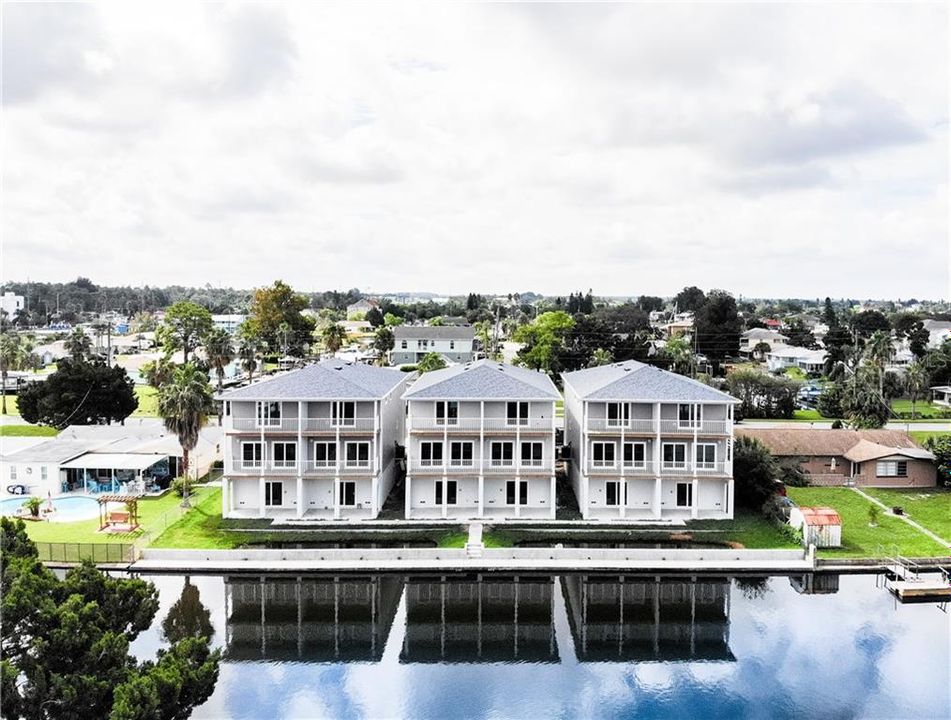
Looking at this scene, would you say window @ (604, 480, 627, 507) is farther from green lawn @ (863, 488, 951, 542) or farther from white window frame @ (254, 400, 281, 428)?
white window frame @ (254, 400, 281, 428)

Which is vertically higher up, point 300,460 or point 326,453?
point 326,453

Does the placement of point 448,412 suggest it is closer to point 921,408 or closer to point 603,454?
point 603,454

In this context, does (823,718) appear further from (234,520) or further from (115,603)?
(234,520)

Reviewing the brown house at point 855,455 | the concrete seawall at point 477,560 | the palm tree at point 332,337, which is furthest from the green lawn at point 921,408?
the palm tree at point 332,337

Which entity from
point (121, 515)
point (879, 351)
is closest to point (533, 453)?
point (121, 515)

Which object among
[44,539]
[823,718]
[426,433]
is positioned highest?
[426,433]

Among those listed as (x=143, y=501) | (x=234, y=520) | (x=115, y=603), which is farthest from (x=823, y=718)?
(x=143, y=501)
